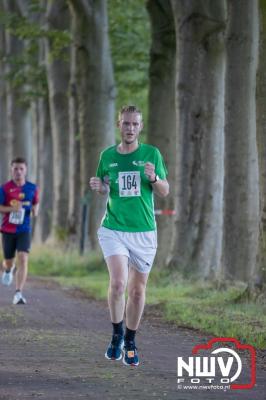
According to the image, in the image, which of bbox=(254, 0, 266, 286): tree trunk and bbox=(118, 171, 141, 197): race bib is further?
bbox=(254, 0, 266, 286): tree trunk

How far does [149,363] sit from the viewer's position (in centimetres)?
1059

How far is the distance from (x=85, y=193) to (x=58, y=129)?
6792 millimetres

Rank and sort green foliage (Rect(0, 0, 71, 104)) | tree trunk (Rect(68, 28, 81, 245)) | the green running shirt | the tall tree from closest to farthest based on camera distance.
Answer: the green running shirt → tree trunk (Rect(68, 28, 81, 245)) → green foliage (Rect(0, 0, 71, 104)) → the tall tree

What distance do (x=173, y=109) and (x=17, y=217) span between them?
8821mm

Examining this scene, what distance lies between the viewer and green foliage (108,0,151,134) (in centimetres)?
3350

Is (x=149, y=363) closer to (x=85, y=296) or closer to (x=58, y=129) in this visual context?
(x=85, y=296)

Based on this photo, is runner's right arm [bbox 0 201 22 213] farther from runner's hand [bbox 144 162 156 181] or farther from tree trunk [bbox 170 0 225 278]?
runner's hand [bbox 144 162 156 181]

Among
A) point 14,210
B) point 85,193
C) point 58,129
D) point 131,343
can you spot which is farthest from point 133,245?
point 58,129

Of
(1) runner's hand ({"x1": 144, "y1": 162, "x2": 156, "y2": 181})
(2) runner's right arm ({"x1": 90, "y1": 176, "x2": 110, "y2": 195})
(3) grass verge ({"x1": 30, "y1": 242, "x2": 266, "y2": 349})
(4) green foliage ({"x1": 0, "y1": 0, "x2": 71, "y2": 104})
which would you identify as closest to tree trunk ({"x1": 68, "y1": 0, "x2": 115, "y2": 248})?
(4) green foliage ({"x1": 0, "y1": 0, "x2": 71, "y2": 104})

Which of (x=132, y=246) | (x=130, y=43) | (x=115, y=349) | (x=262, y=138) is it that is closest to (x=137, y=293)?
(x=132, y=246)

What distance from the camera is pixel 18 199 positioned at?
17.2 meters

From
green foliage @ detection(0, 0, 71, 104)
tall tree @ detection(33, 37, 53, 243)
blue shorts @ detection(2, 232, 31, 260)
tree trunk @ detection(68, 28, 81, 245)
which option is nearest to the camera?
blue shorts @ detection(2, 232, 31, 260)

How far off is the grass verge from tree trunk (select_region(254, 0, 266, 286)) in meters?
0.47
